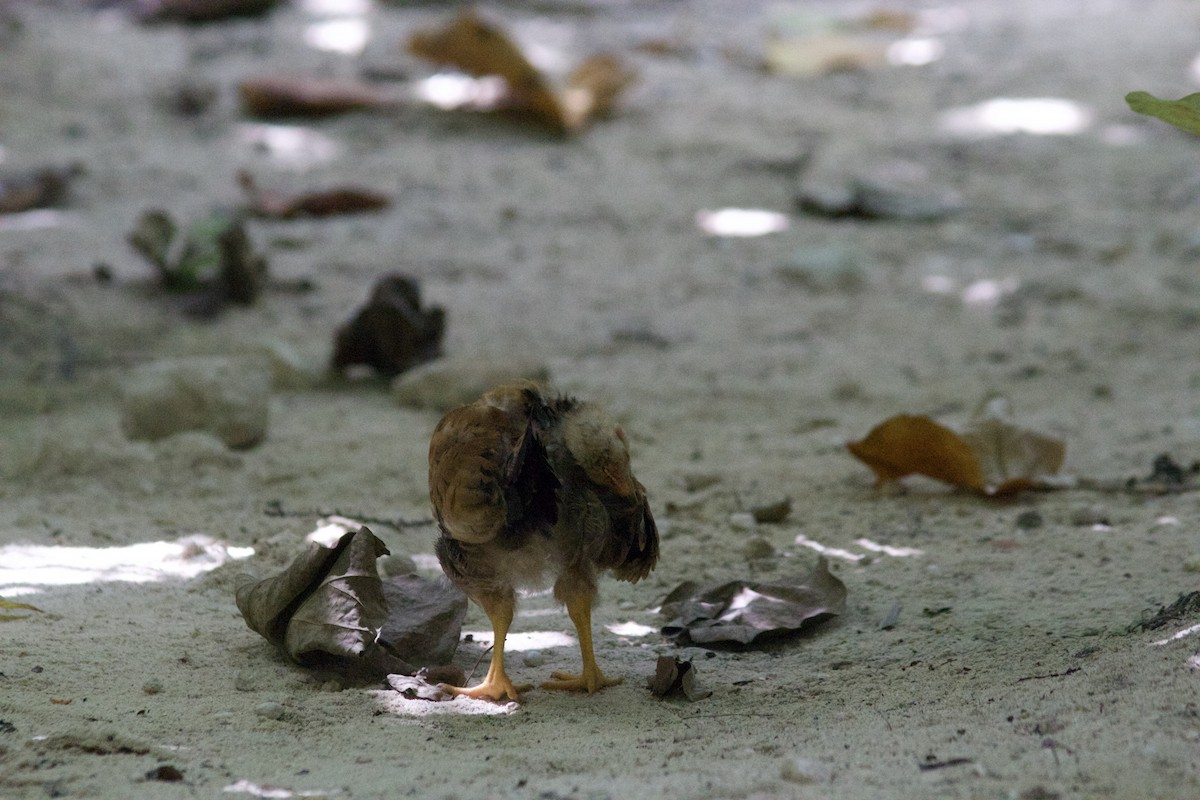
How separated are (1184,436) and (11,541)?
4.26m

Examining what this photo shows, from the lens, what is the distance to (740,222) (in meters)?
8.39

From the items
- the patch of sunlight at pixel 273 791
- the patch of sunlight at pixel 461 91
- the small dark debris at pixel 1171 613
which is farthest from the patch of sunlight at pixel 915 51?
the patch of sunlight at pixel 273 791

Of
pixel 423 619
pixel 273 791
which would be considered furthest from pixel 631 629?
pixel 273 791

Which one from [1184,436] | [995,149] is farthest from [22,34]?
[1184,436]

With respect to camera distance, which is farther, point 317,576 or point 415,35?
point 415,35

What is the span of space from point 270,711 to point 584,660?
2.50ft

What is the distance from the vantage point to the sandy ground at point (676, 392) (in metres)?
2.63

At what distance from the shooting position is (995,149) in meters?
9.49

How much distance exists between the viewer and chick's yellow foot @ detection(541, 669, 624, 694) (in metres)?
3.15

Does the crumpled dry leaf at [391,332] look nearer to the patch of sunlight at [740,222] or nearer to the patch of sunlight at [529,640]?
the patch of sunlight at [529,640]

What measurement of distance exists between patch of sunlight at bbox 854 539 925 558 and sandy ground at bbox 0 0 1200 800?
21mm

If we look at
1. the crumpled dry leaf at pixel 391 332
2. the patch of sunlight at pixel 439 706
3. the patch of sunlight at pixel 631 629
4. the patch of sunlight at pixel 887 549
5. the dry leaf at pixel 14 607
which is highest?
the crumpled dry leaf at pixel 391 332

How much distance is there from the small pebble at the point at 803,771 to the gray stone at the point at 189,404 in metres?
3.29

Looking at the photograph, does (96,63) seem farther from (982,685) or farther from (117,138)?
(982,685)
